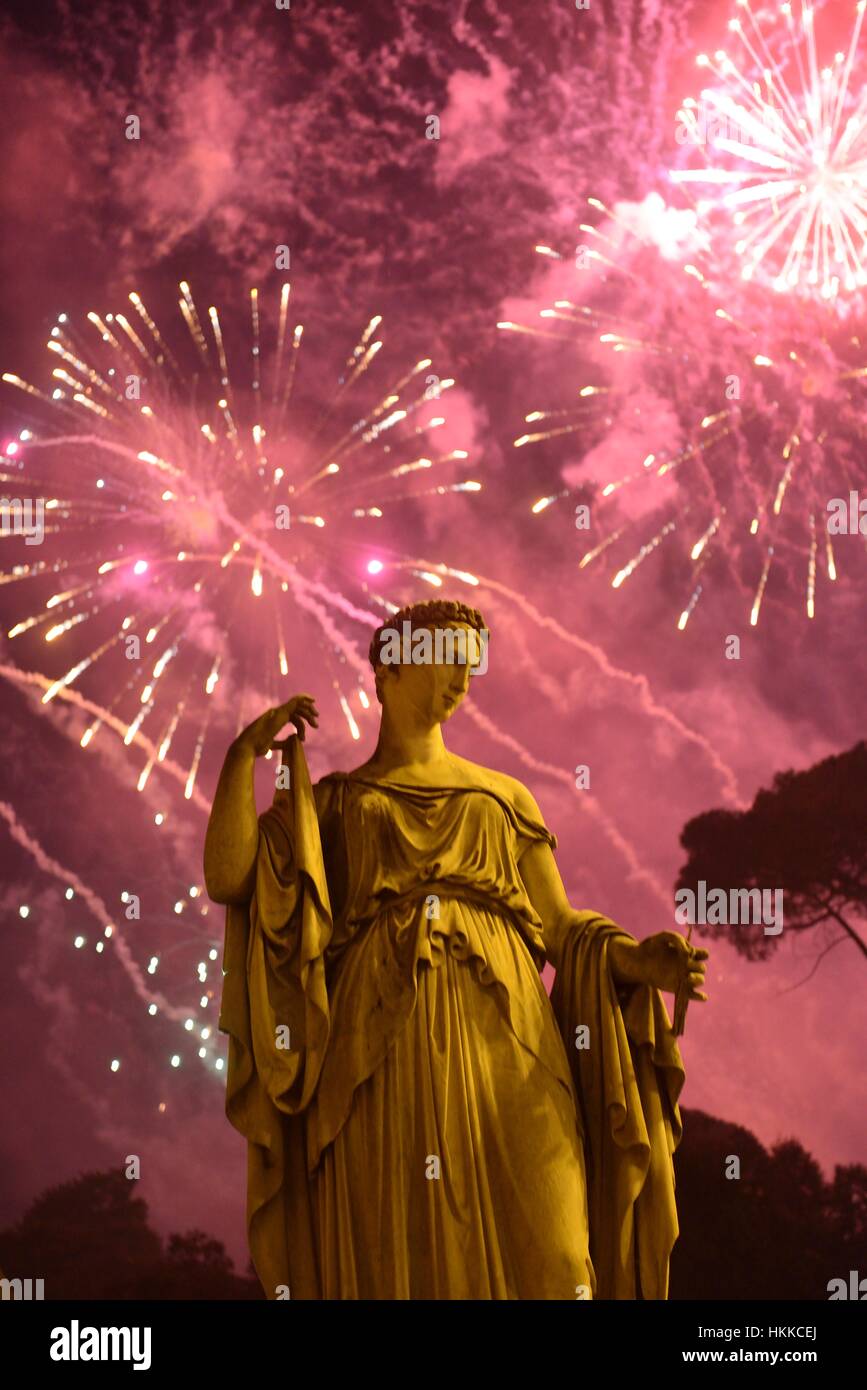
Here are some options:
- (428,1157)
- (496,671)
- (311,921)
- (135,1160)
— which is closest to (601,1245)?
(428,1157)

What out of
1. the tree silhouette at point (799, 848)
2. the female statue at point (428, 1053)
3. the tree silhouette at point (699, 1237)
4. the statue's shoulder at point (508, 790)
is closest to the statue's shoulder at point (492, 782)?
the statue's shoulder at point (508, 790)

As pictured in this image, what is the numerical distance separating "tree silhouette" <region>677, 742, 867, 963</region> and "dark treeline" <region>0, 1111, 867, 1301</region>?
1.54 metres

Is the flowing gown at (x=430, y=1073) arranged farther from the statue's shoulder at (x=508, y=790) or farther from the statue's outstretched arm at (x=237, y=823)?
the statue's shoulder at (x=508, y=790)

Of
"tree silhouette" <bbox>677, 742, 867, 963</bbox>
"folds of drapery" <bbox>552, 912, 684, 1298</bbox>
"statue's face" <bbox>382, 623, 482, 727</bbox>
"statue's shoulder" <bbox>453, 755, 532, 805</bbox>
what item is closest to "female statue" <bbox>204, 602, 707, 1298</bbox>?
"folds of drapery" <bbox>552, 912, 684, 1298</bbox>

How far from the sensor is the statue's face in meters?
8.57

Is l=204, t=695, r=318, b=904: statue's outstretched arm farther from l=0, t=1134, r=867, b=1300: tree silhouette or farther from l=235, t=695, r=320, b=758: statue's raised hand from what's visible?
l=0, t=1134, r=867, b=1300: tree silhouette

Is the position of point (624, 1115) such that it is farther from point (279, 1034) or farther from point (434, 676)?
point (434, 676)

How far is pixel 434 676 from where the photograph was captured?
8594mm

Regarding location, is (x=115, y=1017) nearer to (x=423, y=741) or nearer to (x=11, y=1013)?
(x=11, y=1013)

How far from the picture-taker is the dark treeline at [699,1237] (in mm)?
13484

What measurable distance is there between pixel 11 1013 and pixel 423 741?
20.2ft

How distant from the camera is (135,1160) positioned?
13.6m

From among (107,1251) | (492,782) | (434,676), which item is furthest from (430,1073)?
(107,1251)

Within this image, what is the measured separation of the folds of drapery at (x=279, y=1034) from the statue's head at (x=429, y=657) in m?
0.68
